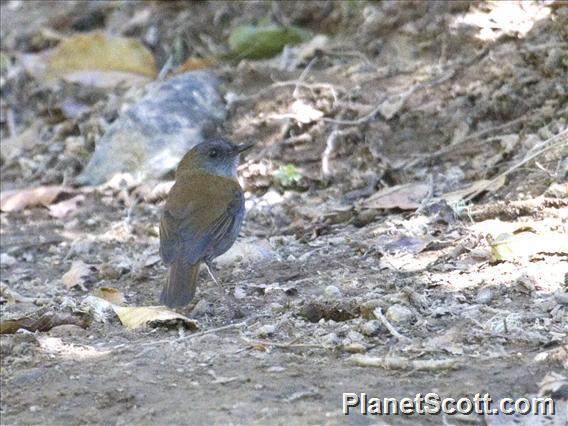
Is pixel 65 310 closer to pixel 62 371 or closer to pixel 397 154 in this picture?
pixel 62 371

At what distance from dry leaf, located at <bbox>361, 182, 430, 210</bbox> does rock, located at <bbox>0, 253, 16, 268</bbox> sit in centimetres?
236

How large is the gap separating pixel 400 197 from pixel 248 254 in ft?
3.40

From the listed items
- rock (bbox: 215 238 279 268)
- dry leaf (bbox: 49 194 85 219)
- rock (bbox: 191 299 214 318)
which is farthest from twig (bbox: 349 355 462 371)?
dry leaf (bbox: 49 194 85 219)

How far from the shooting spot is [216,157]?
23.0ft

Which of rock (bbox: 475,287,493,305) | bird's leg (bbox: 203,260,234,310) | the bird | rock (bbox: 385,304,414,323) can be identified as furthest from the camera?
the bird

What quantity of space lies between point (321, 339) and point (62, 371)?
42.2 inches

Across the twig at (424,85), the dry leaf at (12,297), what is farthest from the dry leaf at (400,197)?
the dry leaf at (12,297)

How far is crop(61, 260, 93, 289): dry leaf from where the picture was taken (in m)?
6.45

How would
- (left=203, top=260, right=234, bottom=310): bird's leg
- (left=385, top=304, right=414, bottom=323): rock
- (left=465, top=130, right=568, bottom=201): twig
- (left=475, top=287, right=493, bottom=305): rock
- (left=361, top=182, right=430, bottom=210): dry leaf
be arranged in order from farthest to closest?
(left=361, top=182, right=430, bottom=210): dry leaf → (left=465, top=130, right=568, bottom=201): twig → (left=203, top=260, right=234, bottom=310): bird's leg → (left=475, top=287, right=493, bottom=305): rock → (left=385, top=304, right=414, bottom=323): rock

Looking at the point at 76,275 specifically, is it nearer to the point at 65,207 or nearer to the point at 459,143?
the point at 65,207

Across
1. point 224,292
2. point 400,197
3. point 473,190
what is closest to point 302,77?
point 400,197

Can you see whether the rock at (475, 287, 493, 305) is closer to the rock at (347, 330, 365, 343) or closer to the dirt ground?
the dirt ground

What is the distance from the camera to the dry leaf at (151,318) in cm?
512

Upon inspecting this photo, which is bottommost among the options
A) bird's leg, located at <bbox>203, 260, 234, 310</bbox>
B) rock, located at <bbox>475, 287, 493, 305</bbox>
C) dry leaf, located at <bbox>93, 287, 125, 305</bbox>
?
dry leaf, located at <bbox>93, 287, 125, 305</bbox>
